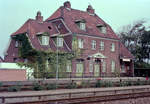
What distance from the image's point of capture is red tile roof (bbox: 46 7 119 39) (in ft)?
129

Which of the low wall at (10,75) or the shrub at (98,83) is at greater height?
the low wall at (10,75)

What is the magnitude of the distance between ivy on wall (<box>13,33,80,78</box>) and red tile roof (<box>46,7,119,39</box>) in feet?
15.9

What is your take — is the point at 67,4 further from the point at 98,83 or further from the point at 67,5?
the point at 98,83

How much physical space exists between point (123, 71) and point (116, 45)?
5.12 metres

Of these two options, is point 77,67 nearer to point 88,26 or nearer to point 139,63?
point 88,26

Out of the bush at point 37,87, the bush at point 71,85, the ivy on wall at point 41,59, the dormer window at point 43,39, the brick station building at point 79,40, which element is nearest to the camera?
the bush at point 37,87

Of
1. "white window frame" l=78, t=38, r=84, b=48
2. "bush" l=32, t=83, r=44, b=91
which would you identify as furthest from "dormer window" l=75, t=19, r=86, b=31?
"bush" l=32, t=83, r=44, b=91

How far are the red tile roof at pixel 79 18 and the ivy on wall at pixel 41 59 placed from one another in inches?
190

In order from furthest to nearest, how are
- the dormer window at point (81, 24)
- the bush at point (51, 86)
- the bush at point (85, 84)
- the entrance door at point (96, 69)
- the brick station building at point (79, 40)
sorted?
the entrance door at point (96, 69) → the dormer window at point (81, 24) → the brick station building at point (79, 40) → the bush at point (85, 84) → the bush at point (51, 86)

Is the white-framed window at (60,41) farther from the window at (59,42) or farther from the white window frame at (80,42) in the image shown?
the white window frame at (80,42)

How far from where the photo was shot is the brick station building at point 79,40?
122ft

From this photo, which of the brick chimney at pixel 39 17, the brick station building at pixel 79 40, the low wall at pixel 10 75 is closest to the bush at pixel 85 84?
the low wall at pixel 10 75

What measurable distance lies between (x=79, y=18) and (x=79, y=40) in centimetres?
545

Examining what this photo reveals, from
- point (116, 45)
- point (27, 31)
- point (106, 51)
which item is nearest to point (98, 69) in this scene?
point (106, 51)
